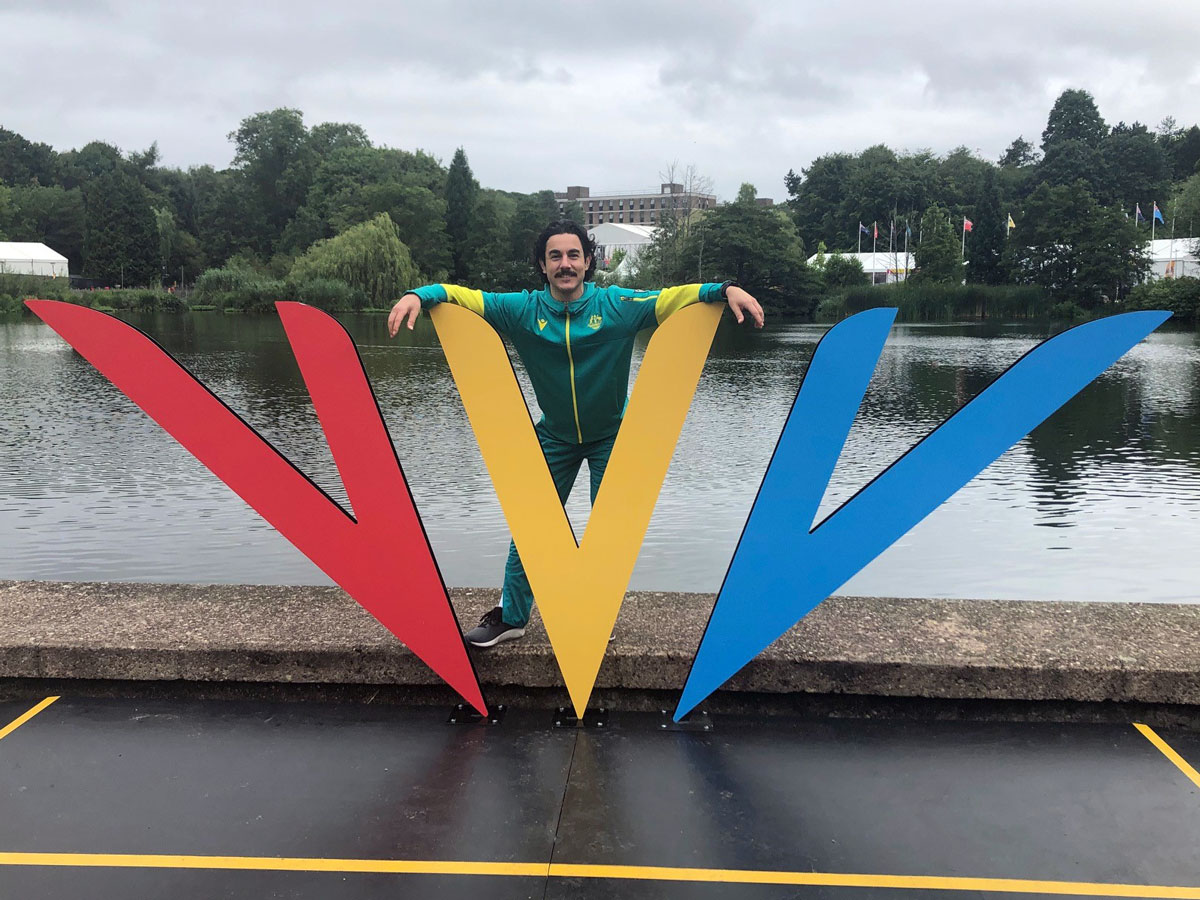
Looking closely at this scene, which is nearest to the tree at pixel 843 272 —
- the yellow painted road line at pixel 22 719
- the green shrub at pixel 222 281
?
the green shrub at pixel 222 281

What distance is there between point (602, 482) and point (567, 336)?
1.91ft

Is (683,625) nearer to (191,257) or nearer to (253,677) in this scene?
(253,677)

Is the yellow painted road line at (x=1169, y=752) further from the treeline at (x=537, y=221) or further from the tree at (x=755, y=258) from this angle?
the tree at (x=755, y=258)

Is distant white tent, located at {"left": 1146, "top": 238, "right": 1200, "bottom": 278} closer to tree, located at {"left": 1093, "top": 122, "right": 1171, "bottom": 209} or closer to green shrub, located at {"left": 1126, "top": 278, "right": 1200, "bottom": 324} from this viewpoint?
green shrub, located at {"left": 1126, "top": 278, "right": 1200, "bottom": 324}

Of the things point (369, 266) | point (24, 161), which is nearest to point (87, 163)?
point (24, 161)

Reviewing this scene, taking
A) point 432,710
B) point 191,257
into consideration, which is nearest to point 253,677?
point 432,710

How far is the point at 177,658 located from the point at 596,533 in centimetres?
168

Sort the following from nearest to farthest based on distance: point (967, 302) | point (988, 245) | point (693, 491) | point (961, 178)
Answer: point (693, 491) < point (967, 302) < point (988, 245) < point (961, 178)

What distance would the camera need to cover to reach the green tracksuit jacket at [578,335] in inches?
150

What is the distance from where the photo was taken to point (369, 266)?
170ft

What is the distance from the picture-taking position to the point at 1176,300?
43594 mm

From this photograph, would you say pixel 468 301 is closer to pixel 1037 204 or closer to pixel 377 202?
pixel 1037 204

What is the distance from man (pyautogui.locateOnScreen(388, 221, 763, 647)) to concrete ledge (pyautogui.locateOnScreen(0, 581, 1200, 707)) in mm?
222

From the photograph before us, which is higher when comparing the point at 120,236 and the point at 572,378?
the point at 120,236
